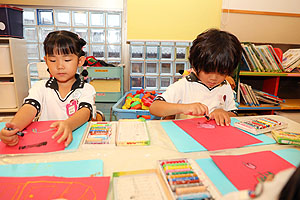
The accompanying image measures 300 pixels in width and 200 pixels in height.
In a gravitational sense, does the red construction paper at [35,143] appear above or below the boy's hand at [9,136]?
below

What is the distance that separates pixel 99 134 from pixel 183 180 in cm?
37

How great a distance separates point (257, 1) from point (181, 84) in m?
1.92

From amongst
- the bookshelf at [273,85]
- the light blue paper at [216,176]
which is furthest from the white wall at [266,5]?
the light blue paper at [216,176]

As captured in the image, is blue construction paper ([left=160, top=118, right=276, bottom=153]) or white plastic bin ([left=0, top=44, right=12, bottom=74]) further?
white plastic bin ([left=0, top=44, right=12, bottom=74])

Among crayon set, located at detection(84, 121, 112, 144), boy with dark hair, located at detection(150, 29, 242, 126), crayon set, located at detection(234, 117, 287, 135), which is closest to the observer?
crayon set, located at detection(84, 121, 112, 144)

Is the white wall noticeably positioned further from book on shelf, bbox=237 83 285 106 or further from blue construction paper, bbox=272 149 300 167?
blue construction paper, bbox=272 149 300 167

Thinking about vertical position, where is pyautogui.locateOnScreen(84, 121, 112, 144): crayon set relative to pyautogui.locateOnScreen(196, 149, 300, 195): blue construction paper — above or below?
above

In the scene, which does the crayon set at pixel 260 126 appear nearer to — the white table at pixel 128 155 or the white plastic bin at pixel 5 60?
the white table at pixel 128 155

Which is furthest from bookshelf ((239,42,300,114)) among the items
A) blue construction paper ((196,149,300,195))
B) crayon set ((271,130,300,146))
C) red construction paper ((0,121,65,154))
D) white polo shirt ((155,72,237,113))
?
red construction paper ((0,121,65,154))

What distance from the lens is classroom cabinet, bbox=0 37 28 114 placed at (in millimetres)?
2082

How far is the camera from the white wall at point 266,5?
2.26 m

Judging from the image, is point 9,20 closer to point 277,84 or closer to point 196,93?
point 196,93

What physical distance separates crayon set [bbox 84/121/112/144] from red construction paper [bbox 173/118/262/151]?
11.6 inches

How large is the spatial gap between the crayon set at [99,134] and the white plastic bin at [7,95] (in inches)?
76.9
